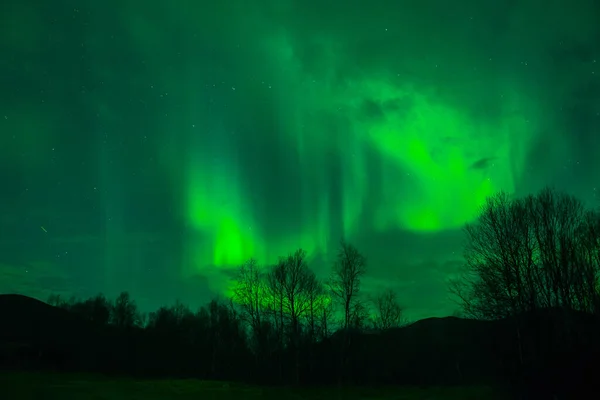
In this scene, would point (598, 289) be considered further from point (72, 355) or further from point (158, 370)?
point (72, 355)

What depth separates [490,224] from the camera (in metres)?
36.8

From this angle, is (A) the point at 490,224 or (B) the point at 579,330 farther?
(A) the point at 490,224

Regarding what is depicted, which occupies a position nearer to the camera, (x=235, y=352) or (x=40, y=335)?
(x=235, y=352)

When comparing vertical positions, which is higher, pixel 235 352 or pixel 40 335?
pixel 40 335

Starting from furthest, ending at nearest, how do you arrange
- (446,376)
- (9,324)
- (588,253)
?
(9,324) < (446,376) < (588,253)

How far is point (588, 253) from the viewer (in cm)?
3662

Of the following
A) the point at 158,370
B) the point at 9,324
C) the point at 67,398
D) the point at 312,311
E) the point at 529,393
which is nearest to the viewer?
the point at 529,393

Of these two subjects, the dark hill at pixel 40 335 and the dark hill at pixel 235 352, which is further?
the dark hill at pixel 40 335

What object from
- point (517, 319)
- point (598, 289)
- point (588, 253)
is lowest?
point (517, 319)

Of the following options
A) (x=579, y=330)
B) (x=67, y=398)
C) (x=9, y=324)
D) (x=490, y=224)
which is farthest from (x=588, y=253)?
(x=9, y=324)

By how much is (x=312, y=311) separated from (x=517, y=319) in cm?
3854

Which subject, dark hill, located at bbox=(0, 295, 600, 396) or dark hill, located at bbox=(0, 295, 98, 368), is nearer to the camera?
dark hill, located at bbox=(0, 295, 600, 396)

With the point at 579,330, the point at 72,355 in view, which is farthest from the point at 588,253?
the point at 72,355

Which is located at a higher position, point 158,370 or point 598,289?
point 598,289
